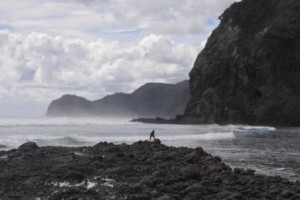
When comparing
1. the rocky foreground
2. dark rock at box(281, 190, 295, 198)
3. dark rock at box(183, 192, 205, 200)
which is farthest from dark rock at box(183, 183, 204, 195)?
dark rock at box(281, 190, 295, 198)

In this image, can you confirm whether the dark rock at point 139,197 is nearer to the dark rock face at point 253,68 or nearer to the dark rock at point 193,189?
the dark rock at point 193,189

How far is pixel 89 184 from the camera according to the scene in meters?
18.5

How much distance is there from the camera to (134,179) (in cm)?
1897

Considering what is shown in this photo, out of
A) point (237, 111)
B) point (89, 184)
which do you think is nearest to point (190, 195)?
point (89, 184)

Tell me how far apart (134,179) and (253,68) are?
77695 millimetres

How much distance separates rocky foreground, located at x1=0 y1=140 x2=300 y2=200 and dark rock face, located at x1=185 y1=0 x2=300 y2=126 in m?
65.9

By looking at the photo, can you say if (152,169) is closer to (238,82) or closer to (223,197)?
(223,197)

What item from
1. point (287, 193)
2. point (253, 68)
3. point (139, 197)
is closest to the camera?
point (139, 197)

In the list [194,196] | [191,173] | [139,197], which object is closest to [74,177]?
[191,173]

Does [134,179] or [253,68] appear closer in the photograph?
[134,179]

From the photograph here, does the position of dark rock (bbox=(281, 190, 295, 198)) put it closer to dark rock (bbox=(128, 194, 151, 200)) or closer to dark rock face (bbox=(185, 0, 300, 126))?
dark rock (bbox=(128, 194, 151, 200))

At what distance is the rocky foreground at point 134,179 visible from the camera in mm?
16047

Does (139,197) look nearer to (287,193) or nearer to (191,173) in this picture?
(191,173)

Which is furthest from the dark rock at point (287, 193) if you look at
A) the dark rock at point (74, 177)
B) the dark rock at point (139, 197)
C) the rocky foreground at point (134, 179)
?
the dark rock at point (74, 177)
